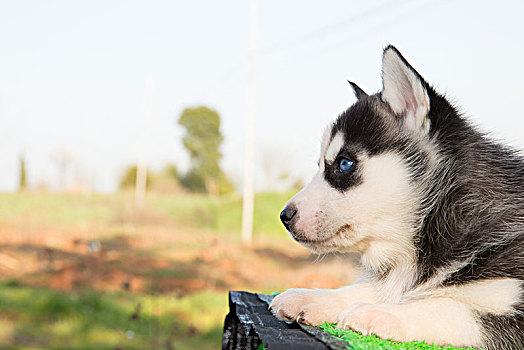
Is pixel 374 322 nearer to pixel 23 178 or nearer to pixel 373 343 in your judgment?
pixel 373 343

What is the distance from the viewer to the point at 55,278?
27.1ft

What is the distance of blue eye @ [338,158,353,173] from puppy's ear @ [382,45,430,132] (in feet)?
0.86

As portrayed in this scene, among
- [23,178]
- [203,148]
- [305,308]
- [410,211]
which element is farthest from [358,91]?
[23,178]

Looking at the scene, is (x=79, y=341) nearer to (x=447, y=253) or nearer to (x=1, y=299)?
(x=1, y=299)

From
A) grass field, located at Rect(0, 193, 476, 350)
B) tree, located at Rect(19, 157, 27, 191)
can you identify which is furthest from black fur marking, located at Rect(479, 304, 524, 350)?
tree, located at Rect(19, 157, 27, 191)

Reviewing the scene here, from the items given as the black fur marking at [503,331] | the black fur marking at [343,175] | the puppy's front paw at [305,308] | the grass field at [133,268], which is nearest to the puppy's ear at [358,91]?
the black fur marking at [343,175]

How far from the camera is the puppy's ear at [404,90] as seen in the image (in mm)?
1713

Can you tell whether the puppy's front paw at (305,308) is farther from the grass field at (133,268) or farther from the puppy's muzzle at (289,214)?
the grass field at (133,268)

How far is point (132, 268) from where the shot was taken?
9062 millimetres

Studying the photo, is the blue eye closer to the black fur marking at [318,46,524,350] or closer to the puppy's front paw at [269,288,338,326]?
the black fur marking at [318,46,524,350]

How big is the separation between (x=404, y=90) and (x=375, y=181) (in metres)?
0.37

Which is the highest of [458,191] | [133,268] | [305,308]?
[458,191]

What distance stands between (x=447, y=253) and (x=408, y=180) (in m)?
0.28

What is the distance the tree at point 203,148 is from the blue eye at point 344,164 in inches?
381
